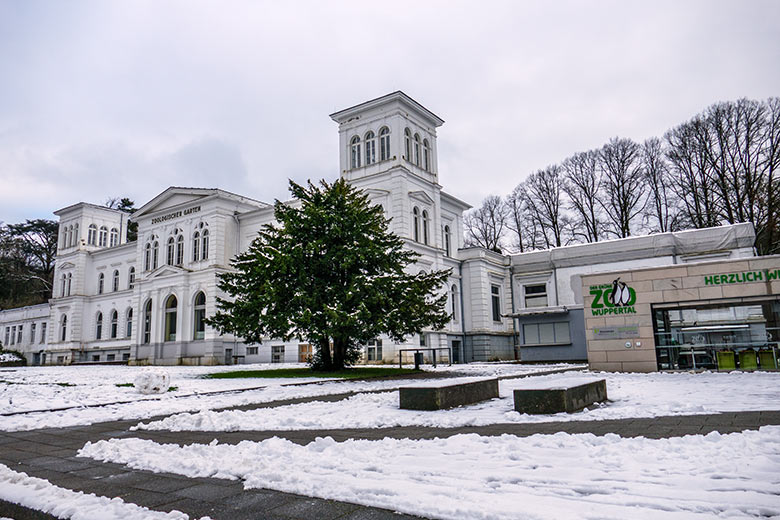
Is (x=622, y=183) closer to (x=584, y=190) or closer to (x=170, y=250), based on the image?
(x=584, y=190)

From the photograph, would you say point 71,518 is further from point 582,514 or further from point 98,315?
point 98,315

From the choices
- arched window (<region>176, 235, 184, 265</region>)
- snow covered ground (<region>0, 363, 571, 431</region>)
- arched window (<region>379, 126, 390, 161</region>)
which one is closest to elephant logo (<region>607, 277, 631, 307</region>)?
snow covered ground (<region>0, 363, 571, 431</region>)

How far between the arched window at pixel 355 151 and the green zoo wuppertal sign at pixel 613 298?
1914cm

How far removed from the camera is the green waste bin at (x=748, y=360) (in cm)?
1766

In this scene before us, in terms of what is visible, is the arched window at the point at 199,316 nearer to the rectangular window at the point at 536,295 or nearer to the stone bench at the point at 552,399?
the rectangular window at the point at 536,295

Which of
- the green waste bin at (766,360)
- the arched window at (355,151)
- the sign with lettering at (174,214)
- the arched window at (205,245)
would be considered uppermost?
the arched window at (355,151)

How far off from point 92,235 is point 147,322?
15.1 meters

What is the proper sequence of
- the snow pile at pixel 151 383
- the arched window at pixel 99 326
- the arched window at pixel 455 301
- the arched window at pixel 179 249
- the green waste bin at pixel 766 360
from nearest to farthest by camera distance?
1. the snow pile at pixel 151 383
2. the green waste bin at pixel 766 360
3. the arched window at pixel 455 301
4. the arched window at pixel 179 249
5. the arched window at pixel 99 326

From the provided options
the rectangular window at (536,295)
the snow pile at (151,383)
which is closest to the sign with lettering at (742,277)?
the snow pile at (151,383)

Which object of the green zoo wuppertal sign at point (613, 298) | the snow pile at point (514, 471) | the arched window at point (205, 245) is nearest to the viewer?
the snow pile at point (514, 471)

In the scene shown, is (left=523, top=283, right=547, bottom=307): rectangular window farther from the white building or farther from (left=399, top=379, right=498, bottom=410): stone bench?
(left=399, top=379, right=498, bottom=410): stone bench

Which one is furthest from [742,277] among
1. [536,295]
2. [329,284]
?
[536,295]

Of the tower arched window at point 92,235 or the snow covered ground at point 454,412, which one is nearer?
the snow covered ground at point 454,412

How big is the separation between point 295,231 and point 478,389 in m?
11.8
